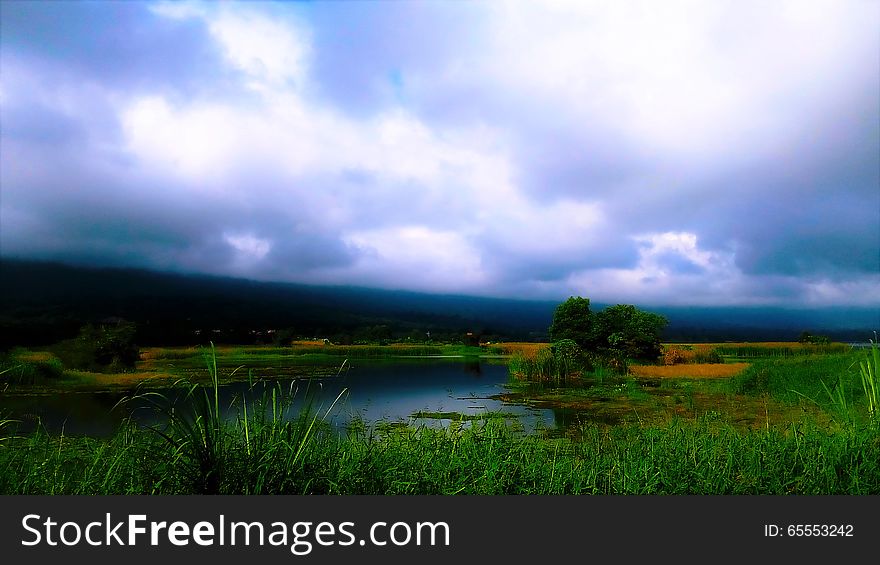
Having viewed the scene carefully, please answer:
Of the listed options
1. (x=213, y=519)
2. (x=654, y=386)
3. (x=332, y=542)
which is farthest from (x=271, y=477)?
(x=654, y=386)

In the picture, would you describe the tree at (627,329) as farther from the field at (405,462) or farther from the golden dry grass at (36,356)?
the golden dry grass at (36,356)

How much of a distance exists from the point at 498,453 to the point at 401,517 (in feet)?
7.44

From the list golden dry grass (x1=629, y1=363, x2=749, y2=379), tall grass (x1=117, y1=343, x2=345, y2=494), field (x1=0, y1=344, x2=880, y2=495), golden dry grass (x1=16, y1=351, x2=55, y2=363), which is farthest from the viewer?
golden dry grass (x1=629, y1=363, x2=749, y2=379)

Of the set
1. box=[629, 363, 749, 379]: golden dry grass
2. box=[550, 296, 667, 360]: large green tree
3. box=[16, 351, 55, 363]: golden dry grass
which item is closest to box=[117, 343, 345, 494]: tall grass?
box=[629, 363, 749, 379]: golden dry grass

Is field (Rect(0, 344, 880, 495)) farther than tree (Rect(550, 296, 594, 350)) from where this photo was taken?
No

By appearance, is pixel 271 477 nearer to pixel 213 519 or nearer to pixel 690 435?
pixel 213 519

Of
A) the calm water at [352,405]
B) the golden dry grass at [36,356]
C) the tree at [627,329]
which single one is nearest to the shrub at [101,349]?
the golden dry grass at [36,356]

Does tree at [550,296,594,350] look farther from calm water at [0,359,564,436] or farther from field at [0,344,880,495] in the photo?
field at [0,344,880,495]

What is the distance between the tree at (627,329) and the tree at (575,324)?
0.39 meters

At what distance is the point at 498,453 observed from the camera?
5293mm

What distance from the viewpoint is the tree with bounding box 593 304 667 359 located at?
973 inches

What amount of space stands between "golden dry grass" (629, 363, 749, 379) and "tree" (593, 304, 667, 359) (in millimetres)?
1143

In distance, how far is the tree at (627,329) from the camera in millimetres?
24719

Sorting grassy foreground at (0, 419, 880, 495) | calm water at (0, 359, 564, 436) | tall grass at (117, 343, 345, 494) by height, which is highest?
tall grass at (117, 343, 345, 494)
